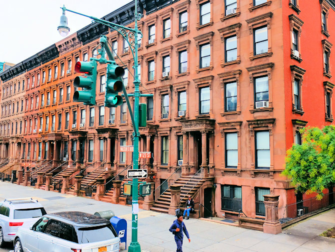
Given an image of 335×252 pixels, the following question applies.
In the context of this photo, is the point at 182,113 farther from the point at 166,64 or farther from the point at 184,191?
the point at 184,191

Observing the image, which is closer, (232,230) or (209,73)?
(232,230)

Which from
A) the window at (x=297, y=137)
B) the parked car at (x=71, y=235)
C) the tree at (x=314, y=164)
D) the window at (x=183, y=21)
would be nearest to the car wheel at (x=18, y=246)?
the parked car at (x=71, y=235)

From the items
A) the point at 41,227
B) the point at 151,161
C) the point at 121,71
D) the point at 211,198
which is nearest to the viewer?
the point at 121,71

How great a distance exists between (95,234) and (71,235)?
0.66m

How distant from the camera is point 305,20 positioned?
20.9 m

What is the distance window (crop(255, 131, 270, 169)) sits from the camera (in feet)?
60.0

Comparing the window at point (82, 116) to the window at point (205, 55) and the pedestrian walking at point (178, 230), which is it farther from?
the pedestrian walking at point (178, 230)

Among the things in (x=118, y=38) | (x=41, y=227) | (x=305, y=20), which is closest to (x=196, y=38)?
(x=305, y=20)

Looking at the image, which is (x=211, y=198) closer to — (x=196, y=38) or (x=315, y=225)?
(x=315, y=225)

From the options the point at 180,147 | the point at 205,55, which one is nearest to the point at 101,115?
the point at 180,147

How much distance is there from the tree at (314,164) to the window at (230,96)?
6.45 metres

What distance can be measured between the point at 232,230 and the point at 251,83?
9609 millimetres

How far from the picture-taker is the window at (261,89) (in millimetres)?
18672

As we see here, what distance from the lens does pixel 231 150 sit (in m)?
20.0
